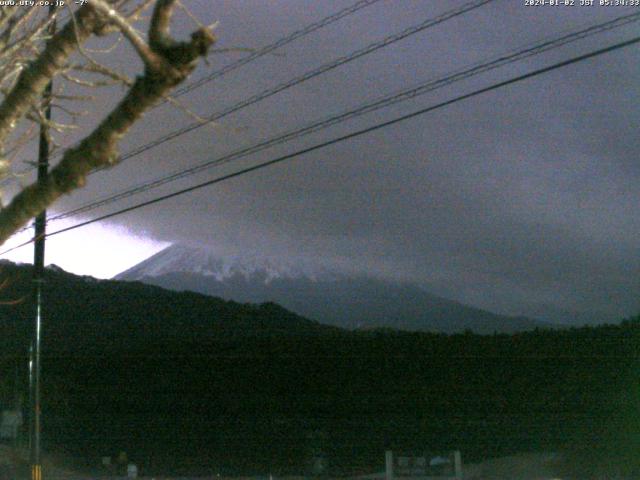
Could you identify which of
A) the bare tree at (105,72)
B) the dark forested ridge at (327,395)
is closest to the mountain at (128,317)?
the dark forested ridge at (327,395)

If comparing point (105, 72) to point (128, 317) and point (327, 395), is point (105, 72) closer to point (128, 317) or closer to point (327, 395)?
point (327, 395)

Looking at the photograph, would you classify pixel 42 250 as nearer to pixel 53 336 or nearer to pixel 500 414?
pixel 500 414

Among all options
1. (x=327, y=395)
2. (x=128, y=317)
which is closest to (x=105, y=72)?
(x=327, y=395)

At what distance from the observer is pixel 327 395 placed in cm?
3045

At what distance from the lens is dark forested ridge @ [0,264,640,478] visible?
25953 mm

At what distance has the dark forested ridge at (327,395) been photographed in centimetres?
2595

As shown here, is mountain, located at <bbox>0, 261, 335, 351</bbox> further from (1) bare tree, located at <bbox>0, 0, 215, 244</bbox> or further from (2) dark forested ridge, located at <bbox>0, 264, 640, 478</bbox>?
(1) bare tree, located at <bbox>0, 0, 215, 244</bbox>

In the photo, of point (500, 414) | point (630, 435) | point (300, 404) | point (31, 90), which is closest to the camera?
point (31, 90)

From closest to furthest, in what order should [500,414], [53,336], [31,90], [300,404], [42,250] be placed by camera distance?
[31,90]
[42,250]
[500,414]
[300,404]
[53,336]

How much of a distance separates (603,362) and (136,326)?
19639 mm

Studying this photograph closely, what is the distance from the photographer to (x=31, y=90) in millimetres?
4699

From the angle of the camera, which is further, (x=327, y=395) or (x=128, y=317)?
(x=128, y=317)

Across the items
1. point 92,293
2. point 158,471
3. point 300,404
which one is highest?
point 92,293

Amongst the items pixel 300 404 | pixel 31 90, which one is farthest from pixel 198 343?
pixel 31 90
